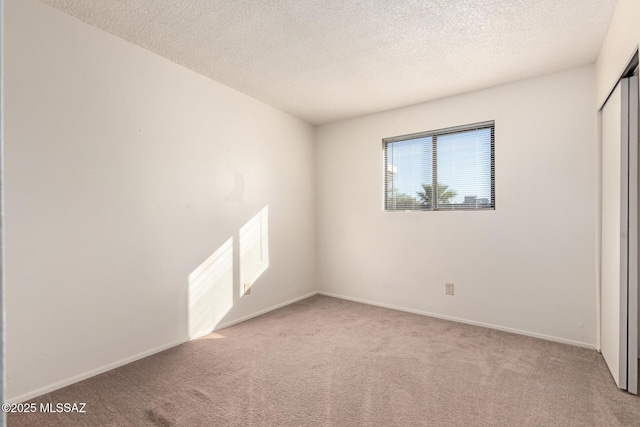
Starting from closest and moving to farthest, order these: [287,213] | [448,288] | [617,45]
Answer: [617,45] < [448,288] < [287,213]

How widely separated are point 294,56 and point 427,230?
229cm

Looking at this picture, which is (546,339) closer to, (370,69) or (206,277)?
(370,69)

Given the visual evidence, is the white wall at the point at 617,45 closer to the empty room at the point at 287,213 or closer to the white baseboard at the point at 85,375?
the empty room at the point at 287,213

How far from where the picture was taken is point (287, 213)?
4.21 metres

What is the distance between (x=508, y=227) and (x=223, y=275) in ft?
9.41

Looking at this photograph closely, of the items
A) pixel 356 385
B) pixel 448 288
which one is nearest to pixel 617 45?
pixel 448 288

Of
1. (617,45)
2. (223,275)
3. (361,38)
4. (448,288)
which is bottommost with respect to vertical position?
(448,288)

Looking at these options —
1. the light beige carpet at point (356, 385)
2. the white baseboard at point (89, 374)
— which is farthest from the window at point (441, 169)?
the white baseboard at point (89, 374)

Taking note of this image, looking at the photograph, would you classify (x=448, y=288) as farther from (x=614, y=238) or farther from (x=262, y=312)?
(x=262, y=312)

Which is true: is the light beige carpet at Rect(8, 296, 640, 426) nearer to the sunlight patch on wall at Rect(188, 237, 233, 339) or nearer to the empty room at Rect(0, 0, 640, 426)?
the empty room at Rect(0, 0, 640, 426)

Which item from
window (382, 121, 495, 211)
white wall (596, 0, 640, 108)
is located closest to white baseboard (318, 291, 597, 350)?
window (382, 121, 495, 211)

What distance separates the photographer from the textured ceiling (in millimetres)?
2158

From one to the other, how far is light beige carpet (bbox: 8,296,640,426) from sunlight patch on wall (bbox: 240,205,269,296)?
25.5 inches

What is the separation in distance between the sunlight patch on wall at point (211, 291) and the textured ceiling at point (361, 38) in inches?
70.0
